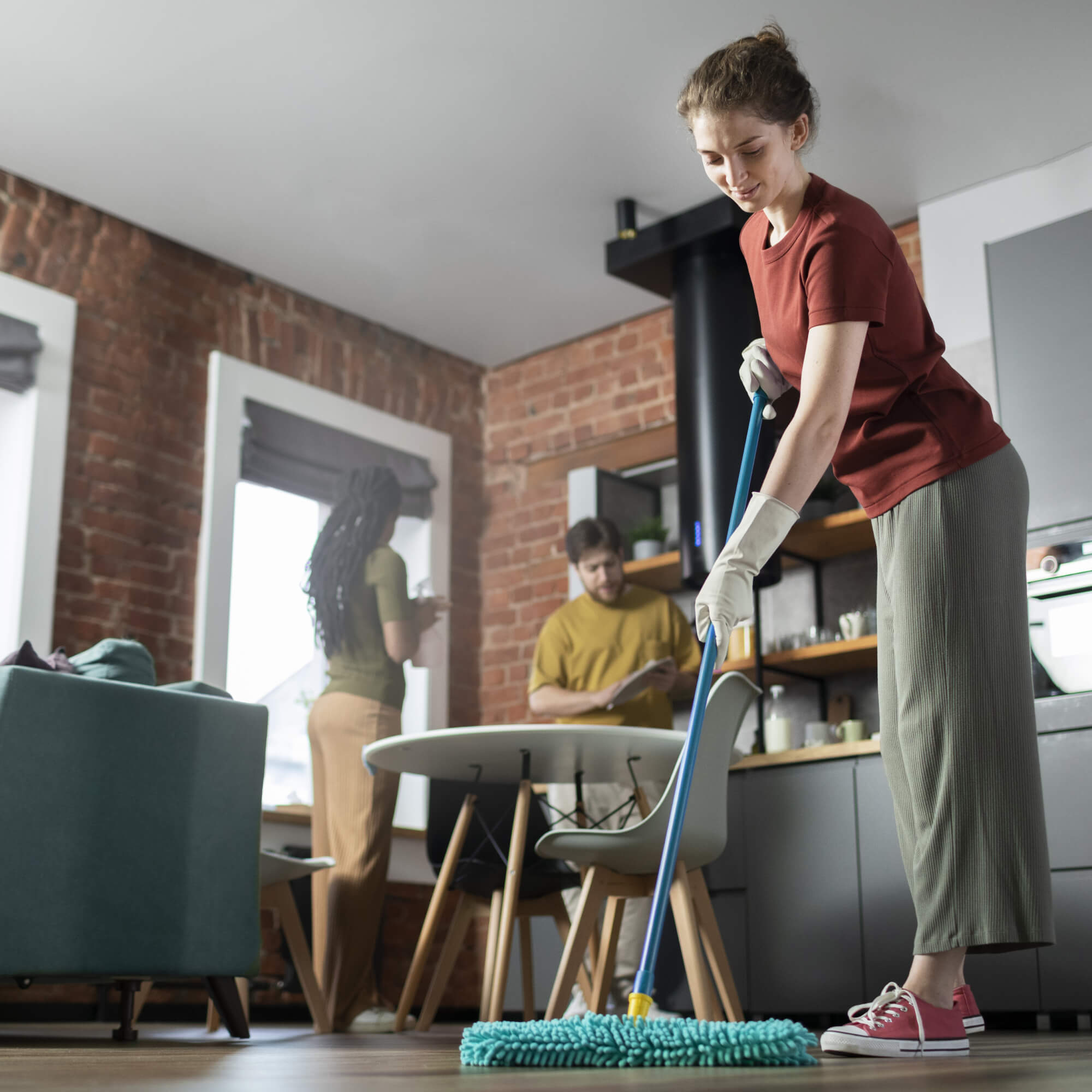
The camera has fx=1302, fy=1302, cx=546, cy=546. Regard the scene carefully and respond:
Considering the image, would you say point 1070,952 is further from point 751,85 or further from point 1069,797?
point 751,85

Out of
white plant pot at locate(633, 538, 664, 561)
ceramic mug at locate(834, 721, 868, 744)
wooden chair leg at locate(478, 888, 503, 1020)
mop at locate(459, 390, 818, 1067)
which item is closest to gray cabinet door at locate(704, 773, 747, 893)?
ceramic mug at locate(834, 721, 868, 744)

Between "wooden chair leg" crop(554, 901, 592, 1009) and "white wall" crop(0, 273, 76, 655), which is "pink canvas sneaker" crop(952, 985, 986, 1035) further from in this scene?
"white wall" crop(0, 273, 76, 655)

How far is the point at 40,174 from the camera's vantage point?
14.9 ft

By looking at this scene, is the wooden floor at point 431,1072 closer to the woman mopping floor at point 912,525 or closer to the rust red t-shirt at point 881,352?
the woman mopping floor at point 912,525

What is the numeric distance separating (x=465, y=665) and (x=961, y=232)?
8.88 ft

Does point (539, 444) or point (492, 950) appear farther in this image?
point (539, 444)

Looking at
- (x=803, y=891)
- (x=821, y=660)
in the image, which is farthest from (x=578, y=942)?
(x=821, y=660)

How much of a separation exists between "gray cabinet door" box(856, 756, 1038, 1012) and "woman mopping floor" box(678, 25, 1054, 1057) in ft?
4.76

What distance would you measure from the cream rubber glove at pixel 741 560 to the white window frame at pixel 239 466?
3.12 m

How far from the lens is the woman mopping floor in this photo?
1.69 m

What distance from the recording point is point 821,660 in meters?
4.35

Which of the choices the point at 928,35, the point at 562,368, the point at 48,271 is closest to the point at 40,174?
the point at 48,271

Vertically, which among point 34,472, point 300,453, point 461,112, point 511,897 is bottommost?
point 511,897

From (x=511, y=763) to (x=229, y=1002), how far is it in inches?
33.1
